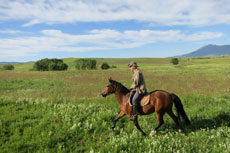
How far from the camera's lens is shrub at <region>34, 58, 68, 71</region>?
8475 cm

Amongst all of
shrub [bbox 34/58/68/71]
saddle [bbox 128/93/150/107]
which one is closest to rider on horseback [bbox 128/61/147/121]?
saddle [bbox 128/93/150/107]

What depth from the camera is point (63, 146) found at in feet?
20.8

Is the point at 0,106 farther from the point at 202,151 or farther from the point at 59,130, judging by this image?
the point at 202,151

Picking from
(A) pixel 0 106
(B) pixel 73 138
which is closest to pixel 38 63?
(A) pixel 0 106

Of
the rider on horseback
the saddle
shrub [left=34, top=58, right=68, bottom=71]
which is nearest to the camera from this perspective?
the rider on horseback

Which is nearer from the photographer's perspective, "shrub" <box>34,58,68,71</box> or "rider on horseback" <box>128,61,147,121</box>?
"rider on horseback" <box>128,61,147,121</box>

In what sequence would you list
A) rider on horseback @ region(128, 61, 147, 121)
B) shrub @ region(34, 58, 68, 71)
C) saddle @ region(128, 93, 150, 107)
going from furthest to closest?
shrub @ region(34, 58, 68, 71), saddle @ region(128, 93, 150, 107), rider on horseback @ region(128, 61, 147, 121)

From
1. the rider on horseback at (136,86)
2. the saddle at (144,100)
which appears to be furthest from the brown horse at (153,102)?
the rider on horseback at (136,86)

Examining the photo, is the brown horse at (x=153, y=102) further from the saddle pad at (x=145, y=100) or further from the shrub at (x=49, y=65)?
the shrub at (x=49, y=65)

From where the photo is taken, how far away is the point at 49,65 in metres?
85.1

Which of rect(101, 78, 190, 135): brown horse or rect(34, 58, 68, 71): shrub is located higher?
rect(34, 58, 68, 71): shrub

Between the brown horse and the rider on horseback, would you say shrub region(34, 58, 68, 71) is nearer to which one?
the brown horse

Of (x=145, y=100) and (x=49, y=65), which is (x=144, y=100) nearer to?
(x=145, y=100)

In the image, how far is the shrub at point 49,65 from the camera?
84750mm
